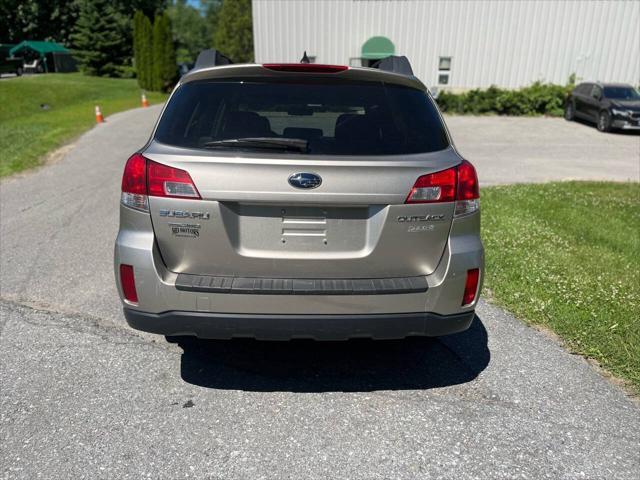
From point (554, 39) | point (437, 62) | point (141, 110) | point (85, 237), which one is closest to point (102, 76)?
point (141, 110)

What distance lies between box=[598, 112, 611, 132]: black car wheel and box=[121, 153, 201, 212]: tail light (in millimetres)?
19012

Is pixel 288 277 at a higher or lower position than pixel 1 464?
higher

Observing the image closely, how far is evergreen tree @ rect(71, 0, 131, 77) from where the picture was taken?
157ft

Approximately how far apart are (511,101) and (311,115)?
76.4ft

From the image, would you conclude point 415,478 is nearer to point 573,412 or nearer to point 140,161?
point 573,412

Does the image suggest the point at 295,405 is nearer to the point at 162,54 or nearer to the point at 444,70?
the point at 444,70

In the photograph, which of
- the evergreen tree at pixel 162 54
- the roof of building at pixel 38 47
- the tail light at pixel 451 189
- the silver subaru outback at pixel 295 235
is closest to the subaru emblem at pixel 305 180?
the silver subaru outback at pixel 295 235

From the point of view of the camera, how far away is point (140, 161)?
284cm

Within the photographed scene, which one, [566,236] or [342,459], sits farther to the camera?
[566,236]

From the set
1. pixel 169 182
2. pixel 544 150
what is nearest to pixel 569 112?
pixel 544 150

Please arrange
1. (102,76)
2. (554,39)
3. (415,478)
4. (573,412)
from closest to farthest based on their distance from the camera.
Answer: (415,478), (573,412), (554,39), (102,76)

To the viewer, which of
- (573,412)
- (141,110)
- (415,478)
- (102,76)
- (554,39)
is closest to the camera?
(415,478)

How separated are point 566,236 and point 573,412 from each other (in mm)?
3820

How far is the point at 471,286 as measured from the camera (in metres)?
2.96
